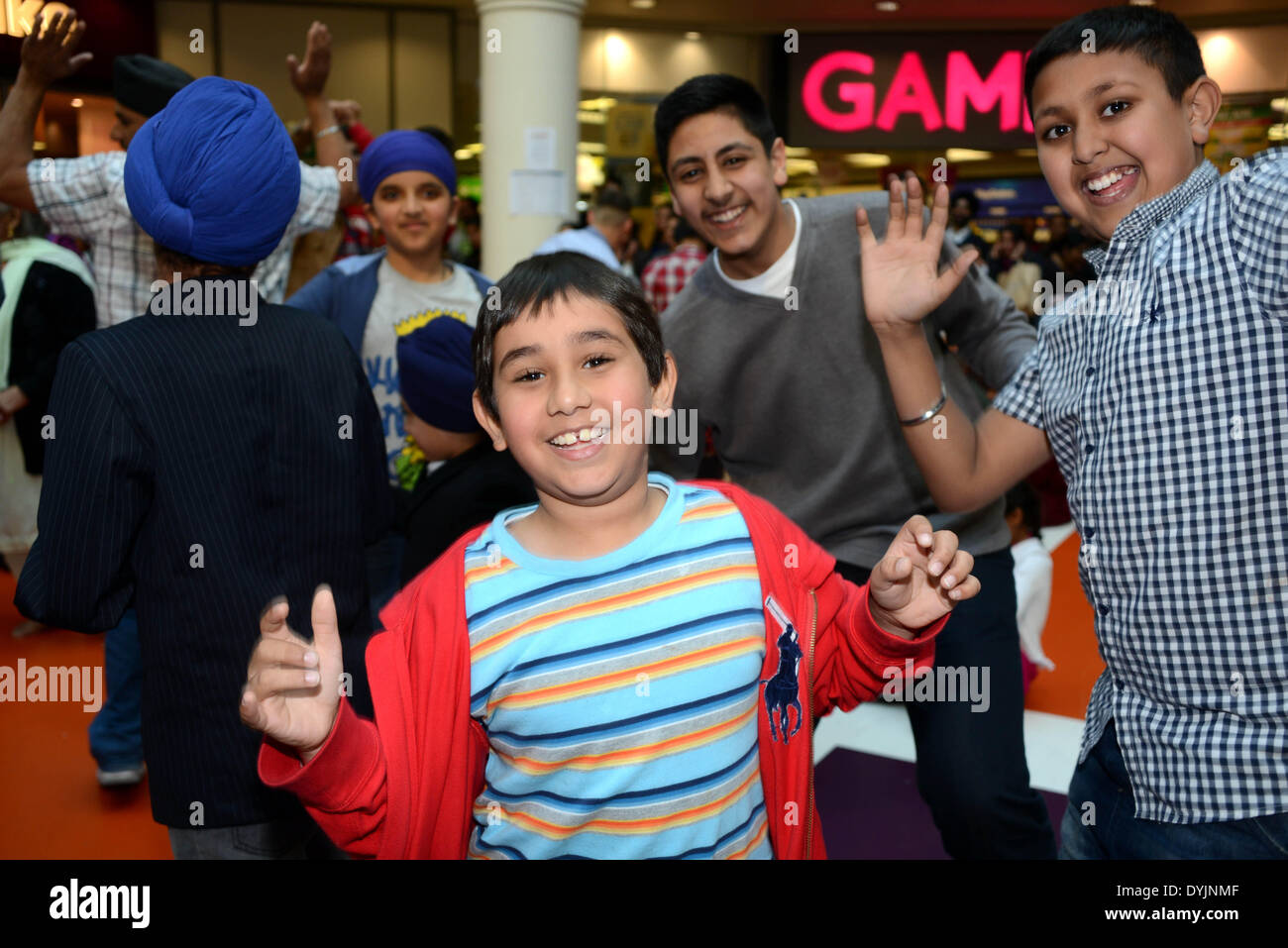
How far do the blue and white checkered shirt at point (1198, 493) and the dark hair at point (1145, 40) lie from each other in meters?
0.16

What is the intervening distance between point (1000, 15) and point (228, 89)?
383 inches

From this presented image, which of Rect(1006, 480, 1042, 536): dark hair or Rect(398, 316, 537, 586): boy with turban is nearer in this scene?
Rect(398, 316, 537, 586): boy with turban

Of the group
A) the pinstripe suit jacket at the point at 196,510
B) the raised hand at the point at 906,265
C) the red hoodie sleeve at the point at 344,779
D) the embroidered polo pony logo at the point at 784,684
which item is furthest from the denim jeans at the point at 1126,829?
the pinstripe suit jacket at the point at 196,510

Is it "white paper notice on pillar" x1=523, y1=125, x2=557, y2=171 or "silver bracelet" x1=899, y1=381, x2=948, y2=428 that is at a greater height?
"white paper notice on pillar" x1=523, y1=125, x2=557, y2=171

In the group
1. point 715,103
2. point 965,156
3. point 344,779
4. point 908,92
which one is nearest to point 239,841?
point 344,779

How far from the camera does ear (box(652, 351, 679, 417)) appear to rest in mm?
1436

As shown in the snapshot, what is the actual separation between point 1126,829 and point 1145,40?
102 centimetres

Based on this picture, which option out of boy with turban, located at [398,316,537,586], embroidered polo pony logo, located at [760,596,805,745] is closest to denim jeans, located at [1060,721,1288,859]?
embroidered polo pony logo, located at [760,596,805,745]

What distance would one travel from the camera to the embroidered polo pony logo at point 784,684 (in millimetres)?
1310
